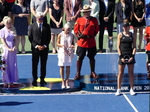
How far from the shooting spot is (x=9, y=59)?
15.2 meters

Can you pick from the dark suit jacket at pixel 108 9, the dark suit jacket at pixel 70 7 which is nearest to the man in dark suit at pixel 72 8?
the dark suit jacket at pixel 70 7

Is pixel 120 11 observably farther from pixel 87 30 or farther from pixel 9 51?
pixel 9 51

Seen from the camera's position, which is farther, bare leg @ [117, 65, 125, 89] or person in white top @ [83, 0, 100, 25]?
person in white top @ [83, 0, 100, 25]

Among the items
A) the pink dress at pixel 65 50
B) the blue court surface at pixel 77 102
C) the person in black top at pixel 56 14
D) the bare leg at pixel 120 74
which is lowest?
the blue court surface at pixel 77 102

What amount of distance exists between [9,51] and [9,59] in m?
0.25

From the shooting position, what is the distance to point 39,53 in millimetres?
15094

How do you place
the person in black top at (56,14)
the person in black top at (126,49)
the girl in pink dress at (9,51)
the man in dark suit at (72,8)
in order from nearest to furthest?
1. the person in black top at (126,49)
2. the girl in pink dress at (9,51)
3. the man in dark suit at (72,8)
4. the person in black top at (56,14)

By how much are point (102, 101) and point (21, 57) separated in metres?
7.05

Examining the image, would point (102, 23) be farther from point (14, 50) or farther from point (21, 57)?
point (14, 50)

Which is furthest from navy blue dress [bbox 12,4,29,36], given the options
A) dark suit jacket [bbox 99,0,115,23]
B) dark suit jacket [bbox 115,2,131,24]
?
dark suit jacket [bbox 115,2,131,24]

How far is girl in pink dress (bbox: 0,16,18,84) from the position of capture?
49.2ft

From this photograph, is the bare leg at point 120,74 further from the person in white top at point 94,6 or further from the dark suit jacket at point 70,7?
the person in white top at point 94,6

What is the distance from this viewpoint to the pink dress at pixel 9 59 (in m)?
15.0

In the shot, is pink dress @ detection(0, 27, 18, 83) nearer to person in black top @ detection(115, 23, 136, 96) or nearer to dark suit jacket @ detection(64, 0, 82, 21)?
person in black top @ detection(115, 23, 136, 96)
